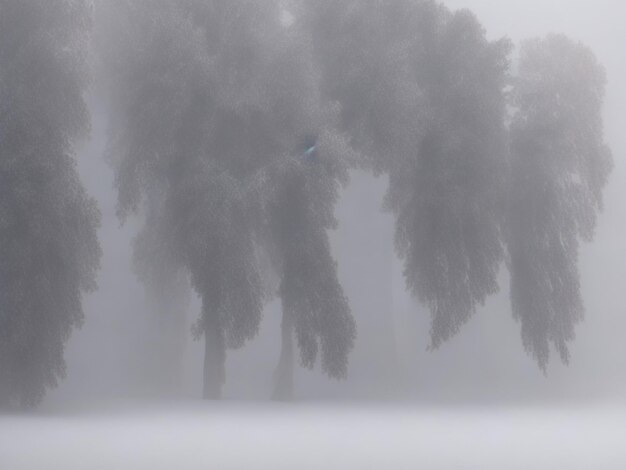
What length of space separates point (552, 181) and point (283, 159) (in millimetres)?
4355

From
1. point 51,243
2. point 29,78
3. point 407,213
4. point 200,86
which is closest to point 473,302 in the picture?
point 407,213

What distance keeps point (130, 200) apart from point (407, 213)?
404 cm

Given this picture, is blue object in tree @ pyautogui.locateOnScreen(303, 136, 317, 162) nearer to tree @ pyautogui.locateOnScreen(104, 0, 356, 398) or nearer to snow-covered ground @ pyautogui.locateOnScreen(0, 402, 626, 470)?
tree @ pyautogui.locateOnScreen(104, 0, 356, 398)

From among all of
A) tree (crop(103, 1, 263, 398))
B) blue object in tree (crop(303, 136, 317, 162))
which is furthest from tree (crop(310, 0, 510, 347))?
tree (crop(103, 1, 263, 398))

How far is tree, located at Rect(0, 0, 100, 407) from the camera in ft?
34.9

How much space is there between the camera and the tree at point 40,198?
10.6m

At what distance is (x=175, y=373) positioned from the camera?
46.6 ft

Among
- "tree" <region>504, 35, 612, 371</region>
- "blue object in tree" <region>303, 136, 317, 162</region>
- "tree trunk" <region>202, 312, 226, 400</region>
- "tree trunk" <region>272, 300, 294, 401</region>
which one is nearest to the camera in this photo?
"tree trunk" <region>202, 312, 226, 400</region>

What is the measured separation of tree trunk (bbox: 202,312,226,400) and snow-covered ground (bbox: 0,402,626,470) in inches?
29.3

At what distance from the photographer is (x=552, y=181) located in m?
13.6

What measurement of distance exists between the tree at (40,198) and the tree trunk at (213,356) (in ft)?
5.31

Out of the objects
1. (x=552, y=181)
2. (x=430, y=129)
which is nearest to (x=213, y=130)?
(x=430, y=129)

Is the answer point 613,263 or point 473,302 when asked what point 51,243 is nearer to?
point 473,302

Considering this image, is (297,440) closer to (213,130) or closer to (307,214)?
(307,214)
